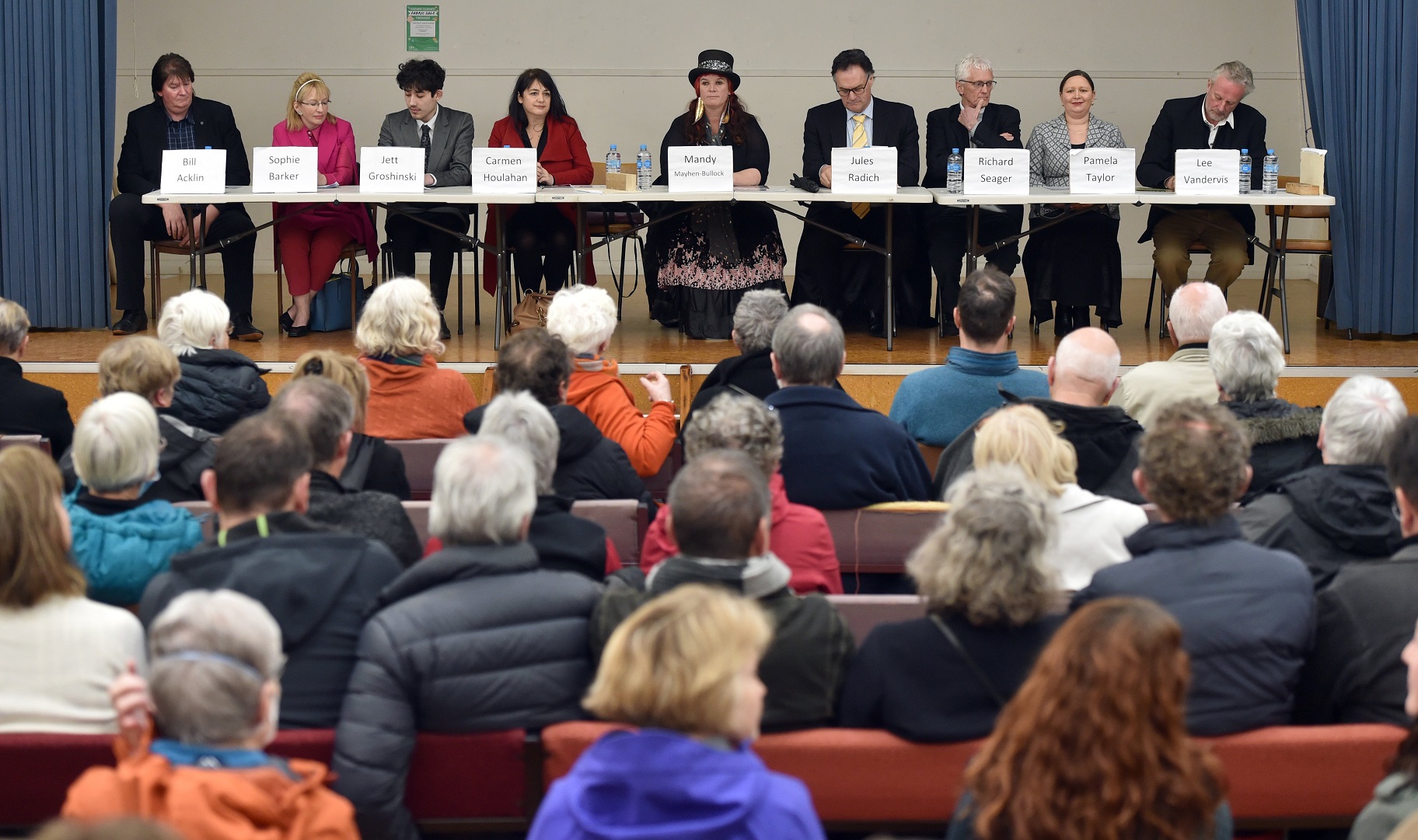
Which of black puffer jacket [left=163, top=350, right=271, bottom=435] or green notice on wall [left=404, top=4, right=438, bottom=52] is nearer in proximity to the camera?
black puffer jacket [left=163, top=350, right=271, bottom=435]

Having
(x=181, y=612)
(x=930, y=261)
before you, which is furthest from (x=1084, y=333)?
(x=930, y=261)

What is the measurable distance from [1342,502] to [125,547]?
7.52 ft

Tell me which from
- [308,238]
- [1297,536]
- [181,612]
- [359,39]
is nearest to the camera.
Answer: [181,612]

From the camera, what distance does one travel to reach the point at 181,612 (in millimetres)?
1790

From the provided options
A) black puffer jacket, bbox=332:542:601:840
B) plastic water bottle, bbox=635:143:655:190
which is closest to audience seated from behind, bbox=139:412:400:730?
black puffer jacket, bbox=332:542:601:840

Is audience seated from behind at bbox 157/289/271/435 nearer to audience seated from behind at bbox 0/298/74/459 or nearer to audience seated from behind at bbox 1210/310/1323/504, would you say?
audience seated from behind at bbox 0/298/74/459

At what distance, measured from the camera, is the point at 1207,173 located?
6.15m

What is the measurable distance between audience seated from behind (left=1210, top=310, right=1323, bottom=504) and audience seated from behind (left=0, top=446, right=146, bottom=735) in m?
2.46

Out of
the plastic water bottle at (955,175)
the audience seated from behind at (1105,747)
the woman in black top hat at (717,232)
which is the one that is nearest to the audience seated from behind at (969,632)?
the audience seated from behind at (1105,747)

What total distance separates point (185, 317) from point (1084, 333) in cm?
247

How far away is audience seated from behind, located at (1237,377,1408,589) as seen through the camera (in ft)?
8.89

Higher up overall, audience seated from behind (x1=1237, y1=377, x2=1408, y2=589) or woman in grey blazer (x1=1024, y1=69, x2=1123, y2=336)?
woman in grey blazer (x1=1024, y1=69, x2=1123, y2=336)

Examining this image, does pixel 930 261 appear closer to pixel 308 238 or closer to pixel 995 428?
pixel 308 238

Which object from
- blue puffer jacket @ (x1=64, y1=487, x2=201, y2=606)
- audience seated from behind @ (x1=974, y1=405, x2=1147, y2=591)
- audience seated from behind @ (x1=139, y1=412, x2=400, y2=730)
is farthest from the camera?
audience seated from behind @ (x1=974, y1=405, x2=1147, y2=591)
